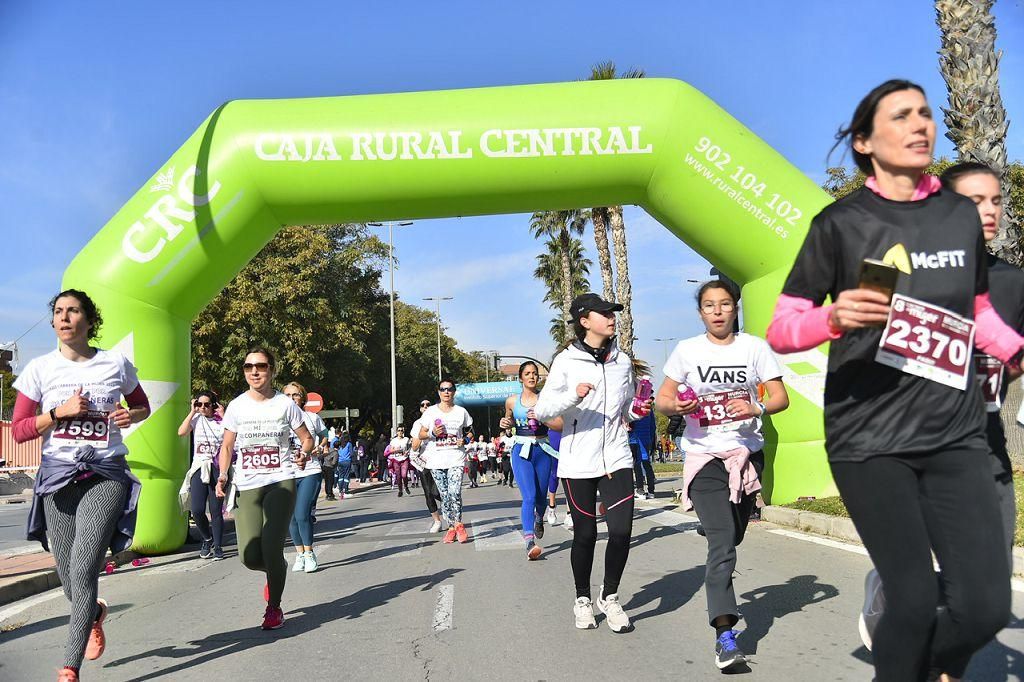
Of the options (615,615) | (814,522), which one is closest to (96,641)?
(615,615)

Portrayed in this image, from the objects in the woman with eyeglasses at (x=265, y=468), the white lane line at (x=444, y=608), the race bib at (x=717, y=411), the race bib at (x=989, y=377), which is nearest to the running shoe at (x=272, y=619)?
the woman with eyeglasses at (x=265, y=468)

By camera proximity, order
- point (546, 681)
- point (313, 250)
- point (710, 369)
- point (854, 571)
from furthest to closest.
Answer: point (313, 250) < point (854, 571) < point (710, 369) < point (546, 681)

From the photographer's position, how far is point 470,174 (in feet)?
36.7

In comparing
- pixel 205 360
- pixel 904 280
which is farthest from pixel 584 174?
pixel 205 360

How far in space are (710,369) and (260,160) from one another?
7408 mm

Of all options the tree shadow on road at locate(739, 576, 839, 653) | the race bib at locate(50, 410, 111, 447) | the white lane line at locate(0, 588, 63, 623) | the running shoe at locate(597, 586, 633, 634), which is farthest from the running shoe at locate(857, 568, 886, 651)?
the white lane line at locate(0, 588, 63, 623)

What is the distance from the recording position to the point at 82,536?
15.6 ft

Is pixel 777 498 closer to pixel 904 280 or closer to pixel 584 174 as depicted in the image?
pixel 584 174

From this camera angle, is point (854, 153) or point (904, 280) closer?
point (904, 280)

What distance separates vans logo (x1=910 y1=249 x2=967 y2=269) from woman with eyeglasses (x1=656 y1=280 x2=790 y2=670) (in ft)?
6.96

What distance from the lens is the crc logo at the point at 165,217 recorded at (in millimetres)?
10758

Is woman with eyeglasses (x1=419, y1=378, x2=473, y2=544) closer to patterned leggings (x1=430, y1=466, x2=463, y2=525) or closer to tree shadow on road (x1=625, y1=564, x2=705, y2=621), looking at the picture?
patterned leggings (x1=430, y1=466, x2=463, y2=525)

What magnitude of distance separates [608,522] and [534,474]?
3973mm

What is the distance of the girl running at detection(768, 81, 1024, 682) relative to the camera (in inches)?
105
